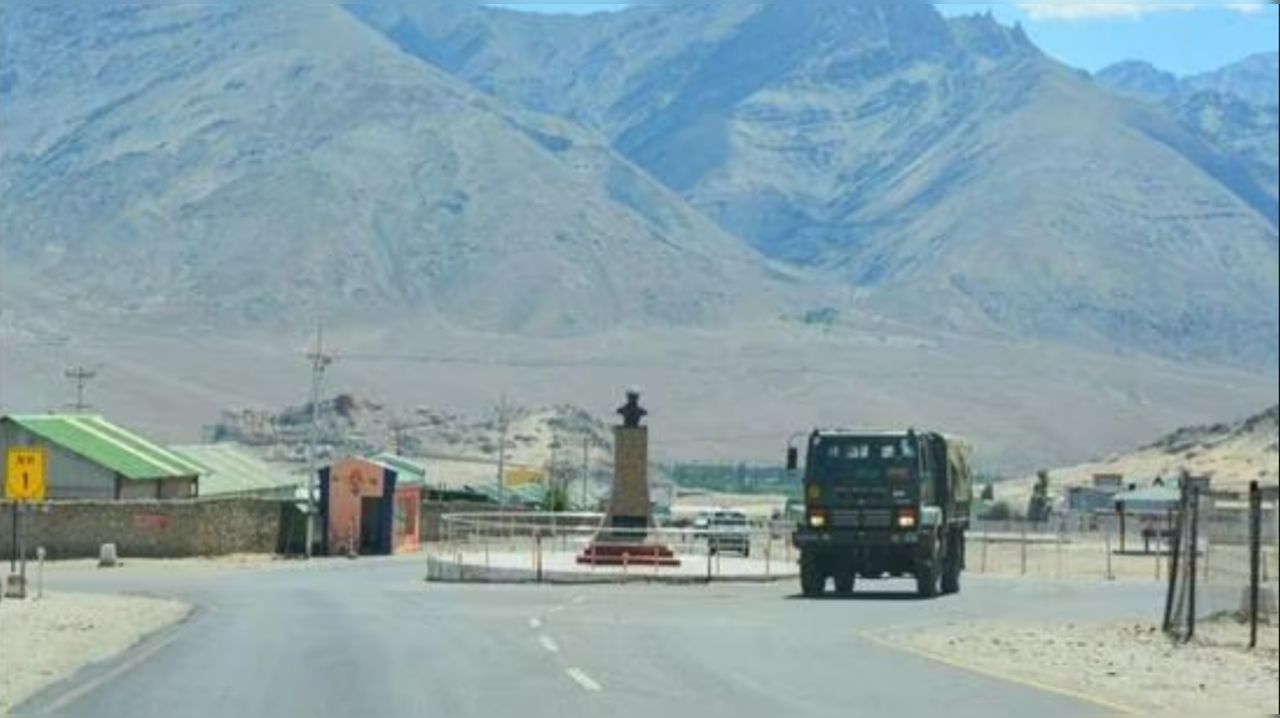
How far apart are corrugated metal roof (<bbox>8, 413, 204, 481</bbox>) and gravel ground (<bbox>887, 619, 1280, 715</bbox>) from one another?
51667mm

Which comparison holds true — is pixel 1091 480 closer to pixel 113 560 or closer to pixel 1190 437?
pixel 1190 437

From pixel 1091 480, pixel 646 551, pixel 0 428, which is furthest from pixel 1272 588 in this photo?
pixel 1091 480

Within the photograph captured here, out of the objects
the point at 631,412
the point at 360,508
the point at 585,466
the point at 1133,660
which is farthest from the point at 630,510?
the point at 585,466

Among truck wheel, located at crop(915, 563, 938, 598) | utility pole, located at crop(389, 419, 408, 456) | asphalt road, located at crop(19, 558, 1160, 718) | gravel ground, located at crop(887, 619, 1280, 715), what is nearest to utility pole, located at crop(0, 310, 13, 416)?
asphalt road, located at crop(19, 558, 1160, 718)

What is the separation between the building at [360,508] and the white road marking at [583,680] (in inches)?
2268

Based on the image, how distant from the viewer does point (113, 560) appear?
66312mm

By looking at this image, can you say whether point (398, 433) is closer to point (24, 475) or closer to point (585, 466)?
point (585, 466)

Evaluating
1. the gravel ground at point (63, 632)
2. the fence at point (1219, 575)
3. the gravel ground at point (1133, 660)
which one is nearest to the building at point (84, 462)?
the gravel ground at point (63, 632)

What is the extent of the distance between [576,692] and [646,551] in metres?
31.0

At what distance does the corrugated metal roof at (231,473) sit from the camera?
3809 inches

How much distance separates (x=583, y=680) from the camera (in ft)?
76.4

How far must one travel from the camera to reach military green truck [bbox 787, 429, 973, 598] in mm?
43156

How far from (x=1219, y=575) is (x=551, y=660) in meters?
16.9

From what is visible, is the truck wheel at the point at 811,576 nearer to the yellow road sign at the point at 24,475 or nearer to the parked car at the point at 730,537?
the parked car at the point at 730,537
